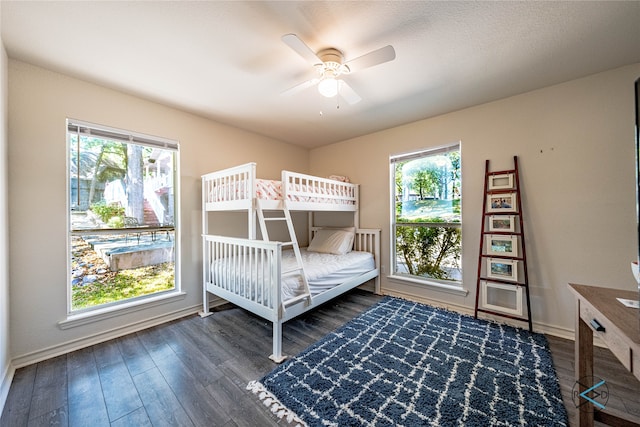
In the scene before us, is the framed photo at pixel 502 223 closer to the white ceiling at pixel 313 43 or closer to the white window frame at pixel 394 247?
the white window frame at pixel 394 247

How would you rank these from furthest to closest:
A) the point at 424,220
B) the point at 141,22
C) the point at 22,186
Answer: the point at 424,220 → the point at 22,186 → the point at 141,22

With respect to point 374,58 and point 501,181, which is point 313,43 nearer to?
point 374,58

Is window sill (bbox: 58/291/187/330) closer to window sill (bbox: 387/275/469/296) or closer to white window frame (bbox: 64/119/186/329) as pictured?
white window frame (bbox: 64/119/186/329)

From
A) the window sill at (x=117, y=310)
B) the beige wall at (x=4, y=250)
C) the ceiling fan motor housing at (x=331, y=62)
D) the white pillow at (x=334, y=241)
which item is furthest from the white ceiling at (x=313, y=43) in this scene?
the window sill at (x=117, y=310)

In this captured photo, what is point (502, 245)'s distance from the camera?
246cm

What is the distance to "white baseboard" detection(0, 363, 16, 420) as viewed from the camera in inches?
56.4

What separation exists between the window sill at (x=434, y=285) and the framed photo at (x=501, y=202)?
3.27 ft

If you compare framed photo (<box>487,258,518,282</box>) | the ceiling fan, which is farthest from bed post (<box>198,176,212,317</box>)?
framed photo (<box>487,258,518,282</box>)

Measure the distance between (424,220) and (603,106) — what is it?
187 cm

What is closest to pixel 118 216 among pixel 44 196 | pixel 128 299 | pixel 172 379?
pixel 44 196

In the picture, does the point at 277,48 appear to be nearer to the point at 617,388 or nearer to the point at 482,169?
the point at 482,169

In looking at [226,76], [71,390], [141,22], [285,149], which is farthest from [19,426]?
[285,149]

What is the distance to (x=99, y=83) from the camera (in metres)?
2.13

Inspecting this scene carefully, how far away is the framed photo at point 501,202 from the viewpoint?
2.39m
